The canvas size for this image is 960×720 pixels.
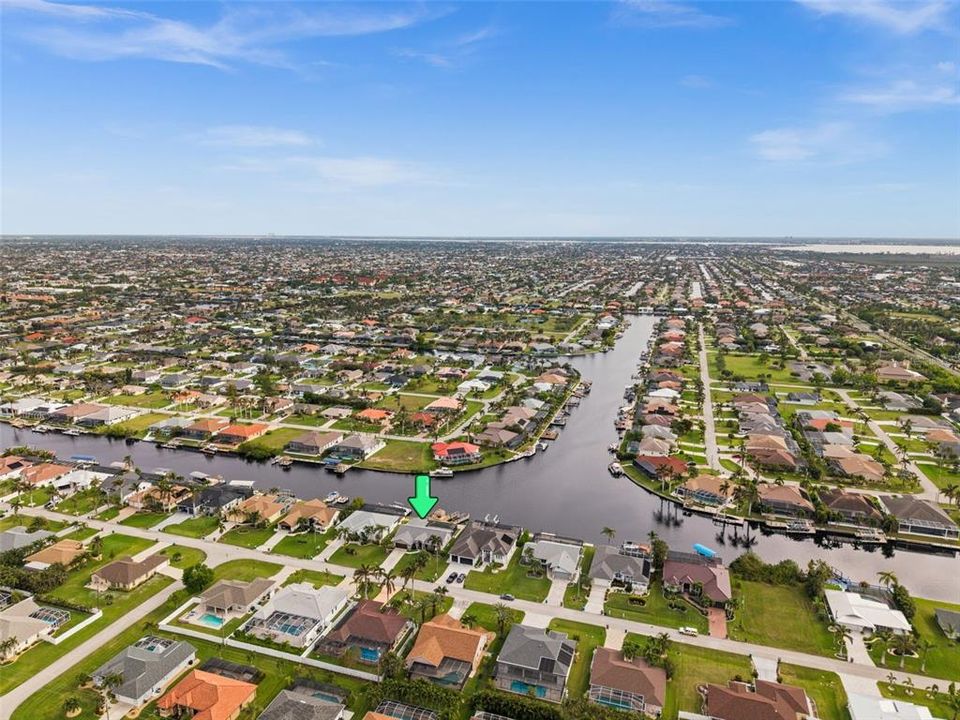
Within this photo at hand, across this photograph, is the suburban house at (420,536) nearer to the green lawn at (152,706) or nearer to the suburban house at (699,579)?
the green lawn at (152,706)

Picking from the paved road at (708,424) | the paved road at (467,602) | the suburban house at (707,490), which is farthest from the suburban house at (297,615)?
the paved road at (708,424)

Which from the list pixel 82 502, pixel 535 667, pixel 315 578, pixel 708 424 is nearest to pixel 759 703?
pixel 535 667

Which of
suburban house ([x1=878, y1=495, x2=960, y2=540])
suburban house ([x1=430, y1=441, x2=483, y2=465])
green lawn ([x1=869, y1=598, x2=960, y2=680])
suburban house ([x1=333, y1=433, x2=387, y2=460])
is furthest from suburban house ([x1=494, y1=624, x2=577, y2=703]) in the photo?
suburban house ([x1=878, y1=495, x2=960, y2=540])

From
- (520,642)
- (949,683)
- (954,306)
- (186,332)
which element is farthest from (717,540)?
(954,306)

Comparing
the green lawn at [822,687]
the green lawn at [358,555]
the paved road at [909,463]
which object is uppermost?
the paved road at [909,463]

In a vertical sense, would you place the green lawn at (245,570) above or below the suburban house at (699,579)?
below
